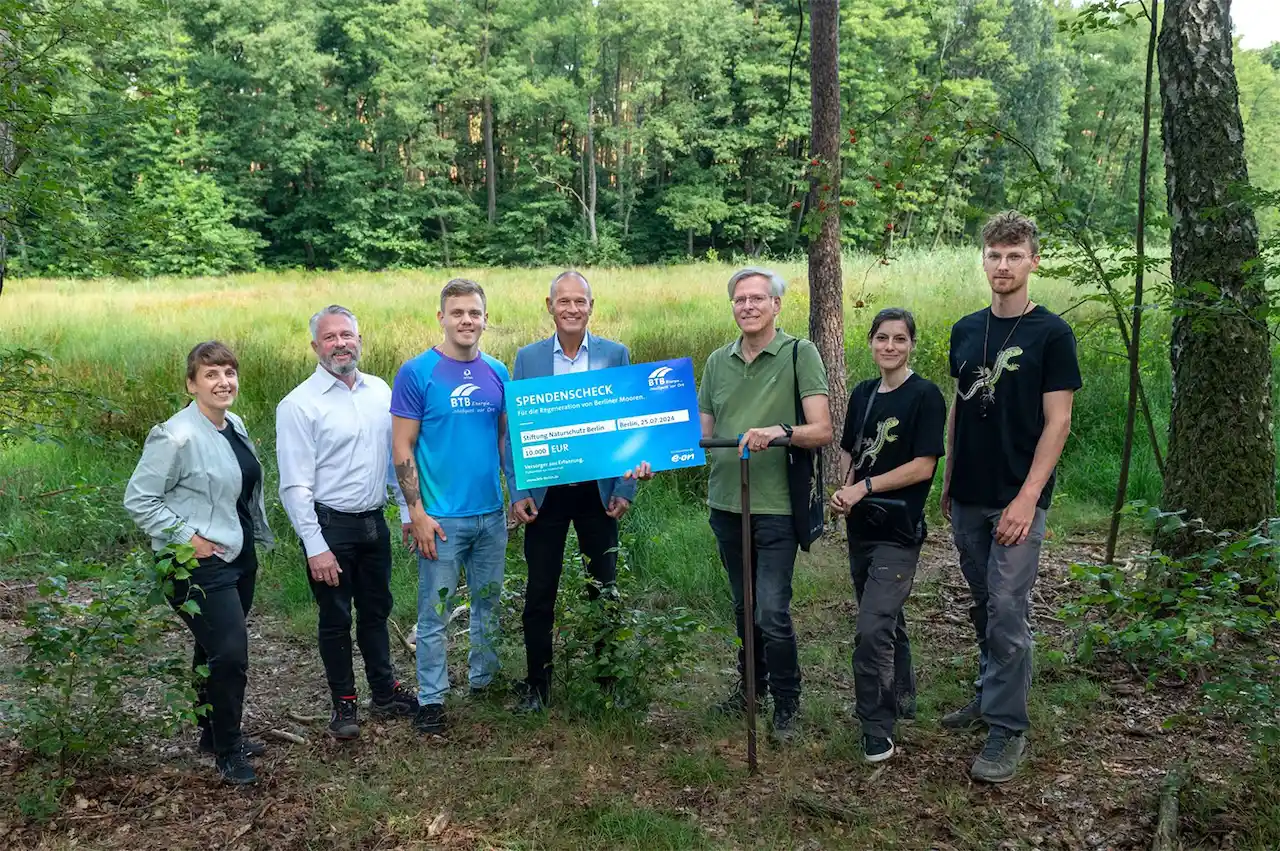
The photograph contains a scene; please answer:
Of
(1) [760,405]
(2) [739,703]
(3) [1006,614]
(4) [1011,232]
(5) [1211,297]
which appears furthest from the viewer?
(2) [739,703]

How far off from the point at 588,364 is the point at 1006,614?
2.21 m

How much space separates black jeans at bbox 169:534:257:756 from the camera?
3885mm

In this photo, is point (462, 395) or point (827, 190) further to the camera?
point (827, 190)

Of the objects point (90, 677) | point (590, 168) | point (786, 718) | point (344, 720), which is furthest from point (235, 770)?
point (590, 168)

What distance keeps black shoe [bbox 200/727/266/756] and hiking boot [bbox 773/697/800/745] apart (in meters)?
2.48

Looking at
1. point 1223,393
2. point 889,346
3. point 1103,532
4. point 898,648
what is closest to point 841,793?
point 898,648

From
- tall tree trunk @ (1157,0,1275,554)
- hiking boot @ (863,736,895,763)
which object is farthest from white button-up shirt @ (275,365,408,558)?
tall tree trunk @ (1157,0,1275,554)

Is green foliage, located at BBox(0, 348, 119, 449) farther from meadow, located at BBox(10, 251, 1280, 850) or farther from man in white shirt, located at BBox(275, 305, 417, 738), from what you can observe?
man in white shirt, located at BBox(275, 305, 417, 738)

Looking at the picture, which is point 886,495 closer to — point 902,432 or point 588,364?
point 902,432

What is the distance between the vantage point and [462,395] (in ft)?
14.2

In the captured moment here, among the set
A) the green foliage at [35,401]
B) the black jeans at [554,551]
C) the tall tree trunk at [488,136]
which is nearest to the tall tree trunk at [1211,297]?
the black jeans at [554,551]

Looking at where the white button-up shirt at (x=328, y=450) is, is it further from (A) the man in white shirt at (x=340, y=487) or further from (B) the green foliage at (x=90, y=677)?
(B) the green foliage at (x=90, y=677)

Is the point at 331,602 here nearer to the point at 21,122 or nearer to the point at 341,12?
the point at 21,122

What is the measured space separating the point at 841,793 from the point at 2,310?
57.8 ft
